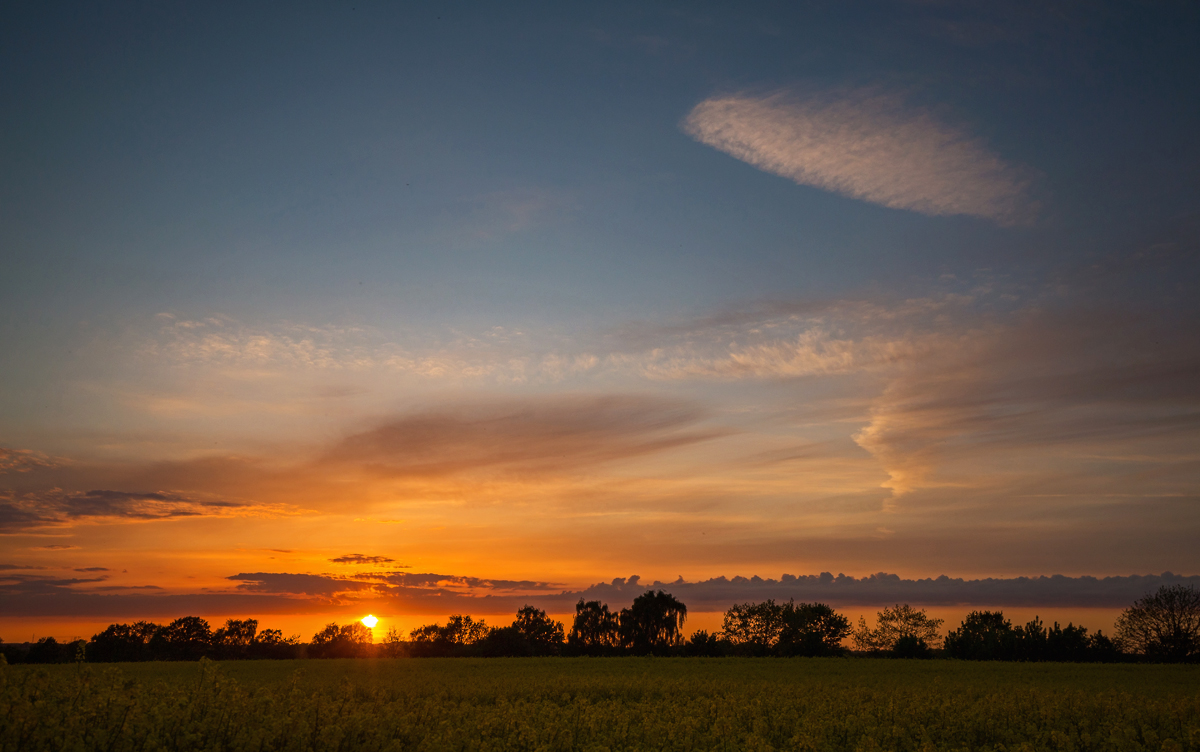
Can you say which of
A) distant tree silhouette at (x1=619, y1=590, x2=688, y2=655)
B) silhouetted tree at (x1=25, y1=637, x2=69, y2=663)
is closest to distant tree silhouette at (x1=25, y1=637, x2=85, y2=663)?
silhouetted tree at (x1=25, y1=637, x2=69, y2=663)

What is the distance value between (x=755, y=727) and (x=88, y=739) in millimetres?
15180

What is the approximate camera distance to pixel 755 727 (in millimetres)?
18734

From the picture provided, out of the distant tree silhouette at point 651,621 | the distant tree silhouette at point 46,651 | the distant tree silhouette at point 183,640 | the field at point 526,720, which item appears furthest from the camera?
the distant tree silhouette at point 651,621

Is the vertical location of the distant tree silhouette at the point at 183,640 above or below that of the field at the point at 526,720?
below

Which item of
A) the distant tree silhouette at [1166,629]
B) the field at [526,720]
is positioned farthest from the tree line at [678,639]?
the field at [526,720]

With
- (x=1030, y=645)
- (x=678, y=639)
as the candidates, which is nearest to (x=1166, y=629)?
(x=1030, y=645)

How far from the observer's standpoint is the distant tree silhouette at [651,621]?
393 feet

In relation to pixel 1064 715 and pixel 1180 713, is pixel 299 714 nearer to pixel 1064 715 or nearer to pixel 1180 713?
pixel 1064 715

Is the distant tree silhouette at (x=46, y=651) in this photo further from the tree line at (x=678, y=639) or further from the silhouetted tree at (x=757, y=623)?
the silhouetted tree at (x=757, y=623)

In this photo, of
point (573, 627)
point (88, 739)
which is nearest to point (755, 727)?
point (88, 739)

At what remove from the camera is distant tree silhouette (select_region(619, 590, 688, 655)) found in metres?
120

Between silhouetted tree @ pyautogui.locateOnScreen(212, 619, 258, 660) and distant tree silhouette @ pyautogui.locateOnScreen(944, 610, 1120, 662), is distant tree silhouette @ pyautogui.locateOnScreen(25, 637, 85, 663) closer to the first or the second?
silhouetted tree @ pyautogui.locateOnScreen(212, 619, 258, 660)

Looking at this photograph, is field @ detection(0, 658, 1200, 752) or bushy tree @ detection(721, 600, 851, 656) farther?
bushy tree @ detection(721, 600, 851, 656)

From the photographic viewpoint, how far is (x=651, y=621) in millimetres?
121812
